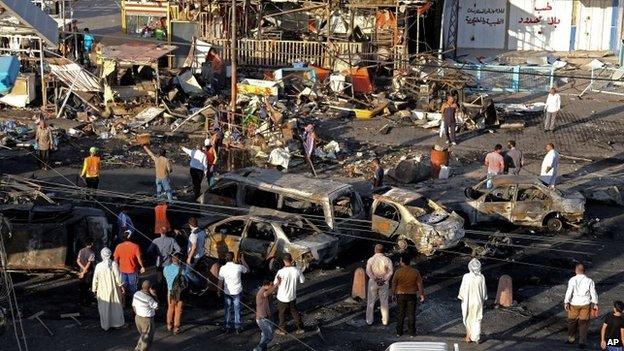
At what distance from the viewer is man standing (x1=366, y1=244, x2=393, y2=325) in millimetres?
15219

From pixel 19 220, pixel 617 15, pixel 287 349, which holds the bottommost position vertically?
pixel 287 349

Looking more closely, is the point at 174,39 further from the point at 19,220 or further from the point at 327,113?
the point at 19,220

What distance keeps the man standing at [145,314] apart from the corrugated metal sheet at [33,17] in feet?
18.0

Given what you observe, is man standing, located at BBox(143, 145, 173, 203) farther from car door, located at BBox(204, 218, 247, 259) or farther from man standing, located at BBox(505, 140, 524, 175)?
man standing, located at BBox(505, 140, 524, 175)

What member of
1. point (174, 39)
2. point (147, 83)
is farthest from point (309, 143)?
point (174, 39)

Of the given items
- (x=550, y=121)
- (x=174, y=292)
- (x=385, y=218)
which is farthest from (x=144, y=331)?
(x=550, y=121)

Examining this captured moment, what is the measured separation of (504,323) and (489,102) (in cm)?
1432

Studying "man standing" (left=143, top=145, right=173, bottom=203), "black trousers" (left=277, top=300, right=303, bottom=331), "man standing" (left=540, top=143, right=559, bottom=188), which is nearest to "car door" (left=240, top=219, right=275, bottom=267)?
"black trousers" (left=277, top=300, right=303, bottom=331)

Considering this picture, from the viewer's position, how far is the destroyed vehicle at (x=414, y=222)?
1825 cm

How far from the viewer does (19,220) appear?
16953 mm

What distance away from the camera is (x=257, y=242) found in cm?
1736

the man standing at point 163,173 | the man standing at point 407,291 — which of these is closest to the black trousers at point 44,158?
the man standing at point 163,173

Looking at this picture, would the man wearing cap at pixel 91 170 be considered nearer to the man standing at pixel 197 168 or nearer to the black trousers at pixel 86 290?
the man standing at pixel 197 168

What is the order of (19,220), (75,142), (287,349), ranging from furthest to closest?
(75,142)
(19,220)
(287,349)
